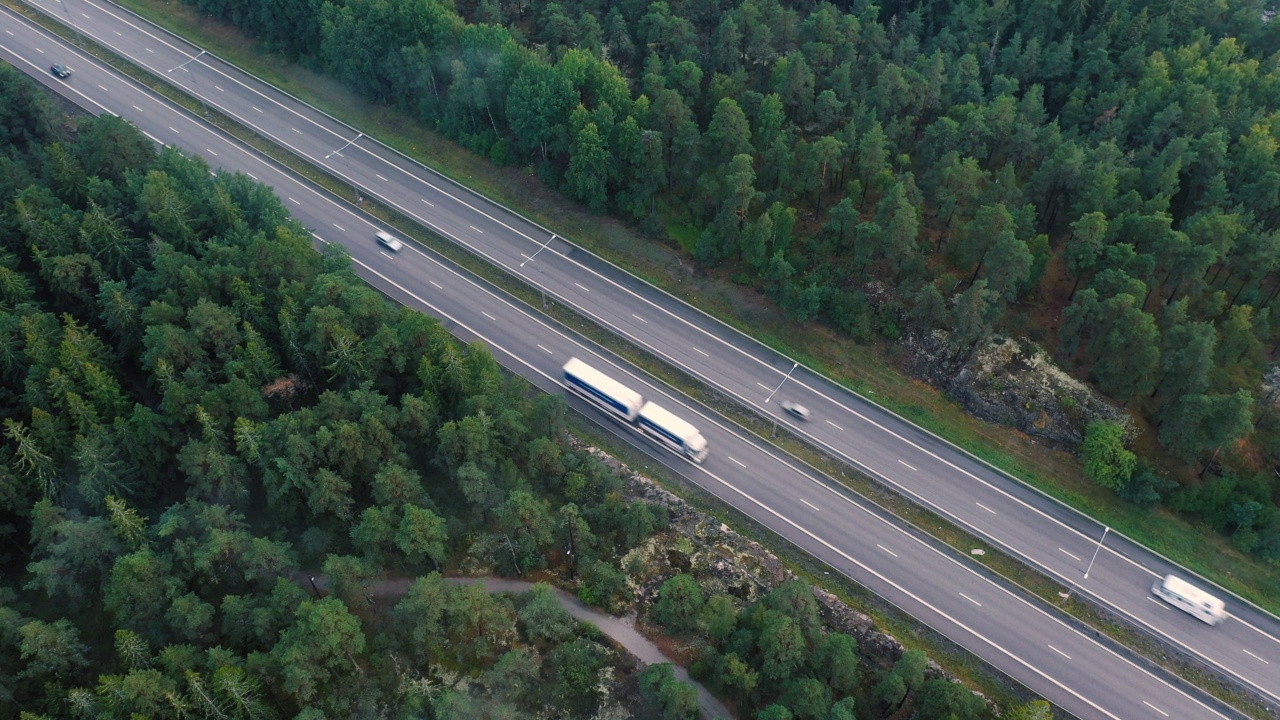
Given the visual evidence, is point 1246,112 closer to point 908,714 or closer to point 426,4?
point 908,714

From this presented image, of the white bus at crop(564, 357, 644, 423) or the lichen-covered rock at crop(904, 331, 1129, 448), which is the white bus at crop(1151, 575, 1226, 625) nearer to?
the lichen-covered rock at crop(904, 331, 1129, 448)

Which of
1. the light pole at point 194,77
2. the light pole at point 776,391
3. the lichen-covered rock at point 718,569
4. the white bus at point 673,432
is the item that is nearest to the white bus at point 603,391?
the white bus at point 673,432

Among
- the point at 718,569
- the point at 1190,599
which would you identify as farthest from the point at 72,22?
the point at 1190,599

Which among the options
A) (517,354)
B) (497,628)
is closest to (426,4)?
(517,354)

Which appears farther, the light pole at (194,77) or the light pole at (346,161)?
the light pole at (194,77)

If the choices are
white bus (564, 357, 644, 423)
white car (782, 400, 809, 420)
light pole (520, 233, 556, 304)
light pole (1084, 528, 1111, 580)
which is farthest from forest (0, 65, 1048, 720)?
light pole (1084, 528, 1111, 580)

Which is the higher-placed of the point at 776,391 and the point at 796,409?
the point at 776,391

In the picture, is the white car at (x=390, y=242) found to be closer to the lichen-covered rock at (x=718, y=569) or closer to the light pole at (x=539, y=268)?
the light pole at (x=539, y=268)

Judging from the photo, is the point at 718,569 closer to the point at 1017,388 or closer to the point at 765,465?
the point at 765,465
